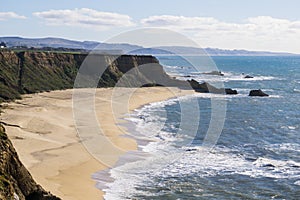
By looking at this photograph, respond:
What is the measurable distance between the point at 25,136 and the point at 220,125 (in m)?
22.9

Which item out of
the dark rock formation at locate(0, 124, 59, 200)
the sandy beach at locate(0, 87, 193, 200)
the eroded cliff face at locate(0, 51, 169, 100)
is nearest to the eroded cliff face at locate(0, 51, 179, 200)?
the eroded cliff face at locate(0, 51, 169, 100)

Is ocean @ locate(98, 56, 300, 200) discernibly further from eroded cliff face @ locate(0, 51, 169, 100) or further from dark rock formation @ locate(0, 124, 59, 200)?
eroded cliff face @ locate(0, 51, 169, 100)

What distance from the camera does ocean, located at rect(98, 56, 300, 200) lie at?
26.4m

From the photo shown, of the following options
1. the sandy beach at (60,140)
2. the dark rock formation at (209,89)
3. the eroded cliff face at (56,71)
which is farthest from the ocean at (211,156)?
the dark rock formation at (209,89)

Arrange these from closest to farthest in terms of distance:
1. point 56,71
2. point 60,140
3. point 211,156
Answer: point 211,156
point 60,140
point 56,71

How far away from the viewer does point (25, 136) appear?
37.7 m

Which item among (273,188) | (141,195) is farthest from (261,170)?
(141,195)

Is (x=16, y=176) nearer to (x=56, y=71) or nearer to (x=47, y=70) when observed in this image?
(x=47, y=70)

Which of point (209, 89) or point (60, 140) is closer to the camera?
point (60, 140)

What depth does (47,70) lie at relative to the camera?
264ft

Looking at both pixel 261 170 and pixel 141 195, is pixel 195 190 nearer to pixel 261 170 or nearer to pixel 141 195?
pixel 141 195

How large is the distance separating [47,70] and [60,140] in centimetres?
4517

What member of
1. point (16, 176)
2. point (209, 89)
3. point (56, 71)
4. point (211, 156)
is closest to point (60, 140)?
point (211, 156)

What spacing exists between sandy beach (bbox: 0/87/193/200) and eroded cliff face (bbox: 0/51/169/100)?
12.0 ft
